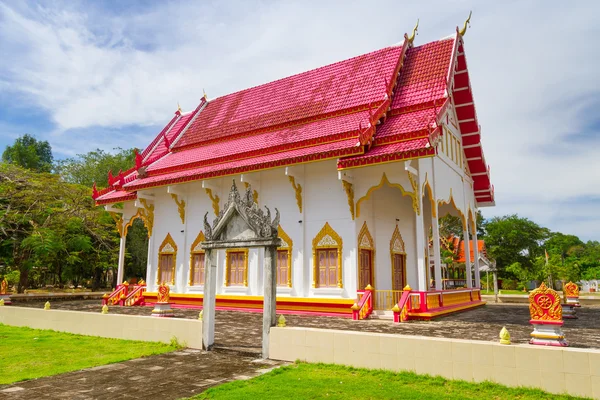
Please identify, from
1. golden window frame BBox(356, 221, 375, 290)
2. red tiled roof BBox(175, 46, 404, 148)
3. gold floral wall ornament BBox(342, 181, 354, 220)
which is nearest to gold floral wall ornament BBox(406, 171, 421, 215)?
gold floral wall ornament BBox(342, 181, 354, 220)

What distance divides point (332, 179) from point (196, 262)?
222 inches

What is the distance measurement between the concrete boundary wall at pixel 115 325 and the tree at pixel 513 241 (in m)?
35.2

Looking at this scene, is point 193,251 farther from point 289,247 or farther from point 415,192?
point 415,192

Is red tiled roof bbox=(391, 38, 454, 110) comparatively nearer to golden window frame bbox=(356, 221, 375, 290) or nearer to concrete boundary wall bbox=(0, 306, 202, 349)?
golden window frame bbox=(356, 221, 375, 290)

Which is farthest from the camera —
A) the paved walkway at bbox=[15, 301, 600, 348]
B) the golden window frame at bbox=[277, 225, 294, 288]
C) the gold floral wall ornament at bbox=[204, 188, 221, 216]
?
the gold floral wall ornament at bbox=[204, 188, 221, 216]

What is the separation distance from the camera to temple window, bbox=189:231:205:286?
14.4 m

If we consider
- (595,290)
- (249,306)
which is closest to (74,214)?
(249,306)

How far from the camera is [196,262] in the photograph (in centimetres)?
1452

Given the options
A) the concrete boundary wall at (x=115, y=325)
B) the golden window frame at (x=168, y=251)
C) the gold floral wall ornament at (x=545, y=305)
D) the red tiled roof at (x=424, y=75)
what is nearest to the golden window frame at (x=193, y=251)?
the golden window frame at (x=168, y=251)

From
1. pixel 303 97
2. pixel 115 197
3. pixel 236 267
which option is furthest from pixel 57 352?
pixel 303 97

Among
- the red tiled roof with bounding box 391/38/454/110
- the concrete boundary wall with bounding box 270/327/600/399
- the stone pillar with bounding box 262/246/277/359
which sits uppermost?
the red tiled roof with bounding box 391/38/454/110

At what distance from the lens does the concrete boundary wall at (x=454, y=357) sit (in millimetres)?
4406

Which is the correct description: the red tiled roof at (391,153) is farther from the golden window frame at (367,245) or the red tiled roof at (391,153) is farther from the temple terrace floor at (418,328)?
the temple terrace floor at (418,328)

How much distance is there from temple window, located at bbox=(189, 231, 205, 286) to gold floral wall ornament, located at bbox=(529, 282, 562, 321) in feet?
35.6
